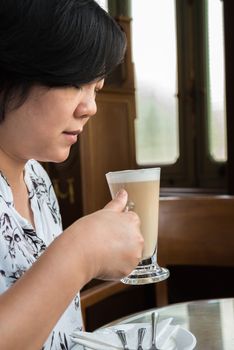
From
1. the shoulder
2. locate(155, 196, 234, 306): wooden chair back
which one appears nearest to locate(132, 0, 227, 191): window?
locate(155, 196, 234, 306): wooden chair back

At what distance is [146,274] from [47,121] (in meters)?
0.31

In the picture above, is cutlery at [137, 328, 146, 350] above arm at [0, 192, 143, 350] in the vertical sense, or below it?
below

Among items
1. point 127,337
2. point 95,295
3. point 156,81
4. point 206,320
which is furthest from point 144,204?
point 156,81

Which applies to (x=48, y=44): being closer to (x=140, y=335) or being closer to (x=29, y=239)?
(x=29, y=239)

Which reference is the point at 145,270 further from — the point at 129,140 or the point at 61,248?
Result: the point at 129,140

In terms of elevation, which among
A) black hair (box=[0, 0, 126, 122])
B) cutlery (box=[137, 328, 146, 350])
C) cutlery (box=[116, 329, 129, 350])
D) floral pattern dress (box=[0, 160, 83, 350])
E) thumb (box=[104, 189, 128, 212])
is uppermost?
black hair (box=[0, 0, 126, 122])

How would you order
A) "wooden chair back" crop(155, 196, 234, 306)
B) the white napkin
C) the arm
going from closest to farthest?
the arm < the white napkin < "wooden chair back" crop(155, 196, 234, 306)

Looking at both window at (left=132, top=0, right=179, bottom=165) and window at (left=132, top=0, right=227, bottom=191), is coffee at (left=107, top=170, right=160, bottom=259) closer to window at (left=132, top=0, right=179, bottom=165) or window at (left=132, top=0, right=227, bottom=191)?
window at (left=132, top=0, right=227, bottom=191)

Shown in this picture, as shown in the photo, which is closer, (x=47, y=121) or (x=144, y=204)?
(x=47, y=121)

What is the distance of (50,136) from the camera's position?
0.72m

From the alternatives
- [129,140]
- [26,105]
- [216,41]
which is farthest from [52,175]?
[26,105]

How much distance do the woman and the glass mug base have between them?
6.0 inches

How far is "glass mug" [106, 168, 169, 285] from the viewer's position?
83 centimetres

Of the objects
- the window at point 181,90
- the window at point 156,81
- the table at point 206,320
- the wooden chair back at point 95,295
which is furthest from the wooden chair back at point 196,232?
the window at point 156,81
